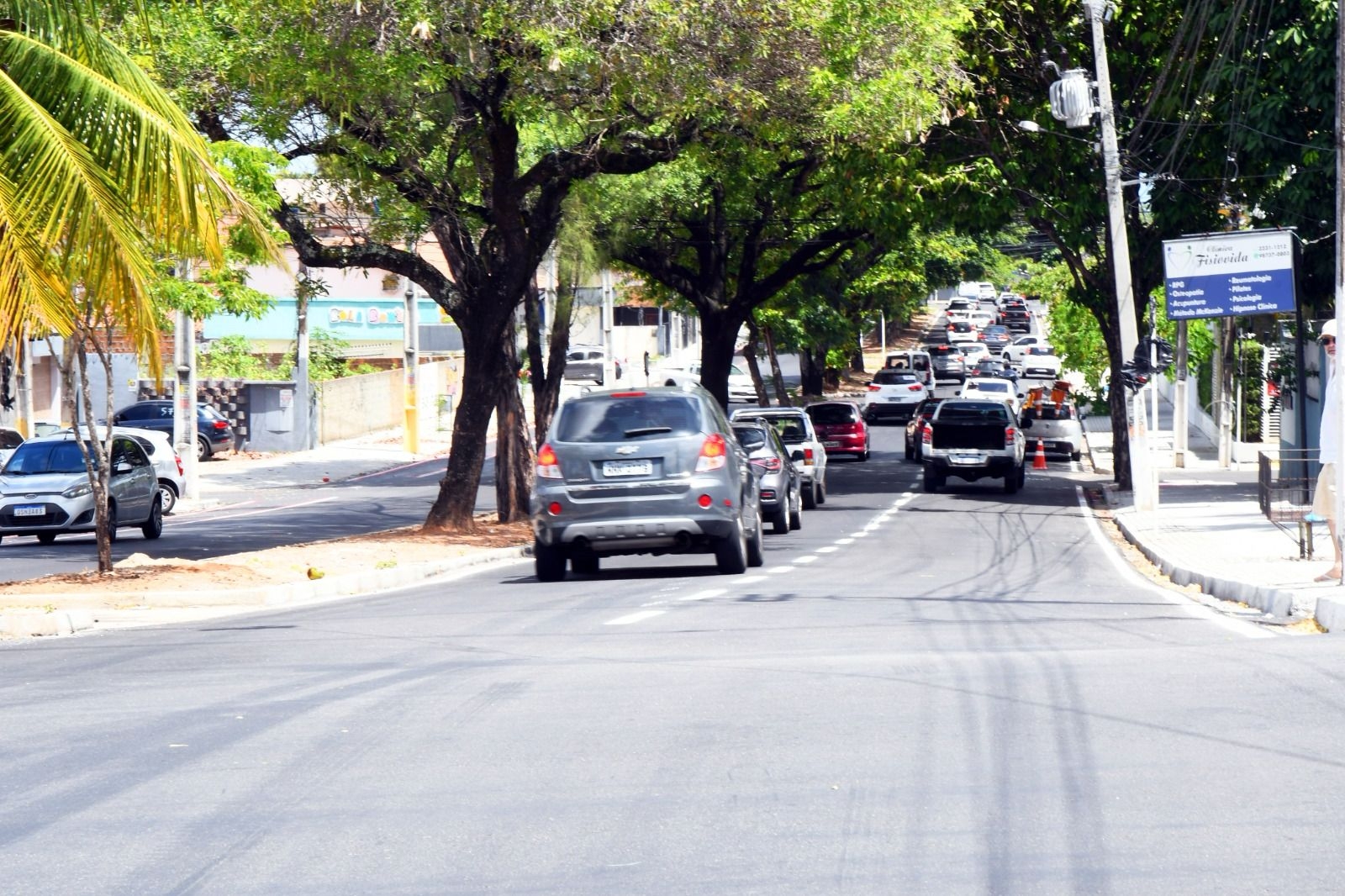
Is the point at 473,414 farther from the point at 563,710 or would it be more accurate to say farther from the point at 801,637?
the point at 563,710

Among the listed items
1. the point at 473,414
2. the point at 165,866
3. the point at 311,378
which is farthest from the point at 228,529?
the point at 311,378

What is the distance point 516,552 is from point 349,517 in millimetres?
9789

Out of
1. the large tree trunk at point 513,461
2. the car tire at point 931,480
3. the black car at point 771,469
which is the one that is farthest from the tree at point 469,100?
the car tire at point 931,480

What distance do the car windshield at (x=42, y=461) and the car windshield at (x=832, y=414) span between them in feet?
70.9

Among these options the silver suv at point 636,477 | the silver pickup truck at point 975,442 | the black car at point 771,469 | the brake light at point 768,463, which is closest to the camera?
the silver suv at point 636,477

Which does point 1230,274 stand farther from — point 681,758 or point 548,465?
point 681,758

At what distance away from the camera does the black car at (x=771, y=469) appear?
2283 cm

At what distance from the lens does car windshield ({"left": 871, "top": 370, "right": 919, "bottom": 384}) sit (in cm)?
5906

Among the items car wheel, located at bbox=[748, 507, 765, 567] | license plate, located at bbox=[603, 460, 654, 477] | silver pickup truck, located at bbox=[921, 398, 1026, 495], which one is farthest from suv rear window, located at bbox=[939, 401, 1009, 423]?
license plate, located at bbox=[603, 460, 654, 477]

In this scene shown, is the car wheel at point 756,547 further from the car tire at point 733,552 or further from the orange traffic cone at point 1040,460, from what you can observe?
the orange traffic cone at point 1040,460

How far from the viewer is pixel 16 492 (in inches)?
981

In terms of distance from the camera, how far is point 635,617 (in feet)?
41.1

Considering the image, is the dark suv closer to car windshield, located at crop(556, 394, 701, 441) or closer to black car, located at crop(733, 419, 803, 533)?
black car, located at crop(733, 419, 803, 533)

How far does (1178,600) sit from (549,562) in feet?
18.9
